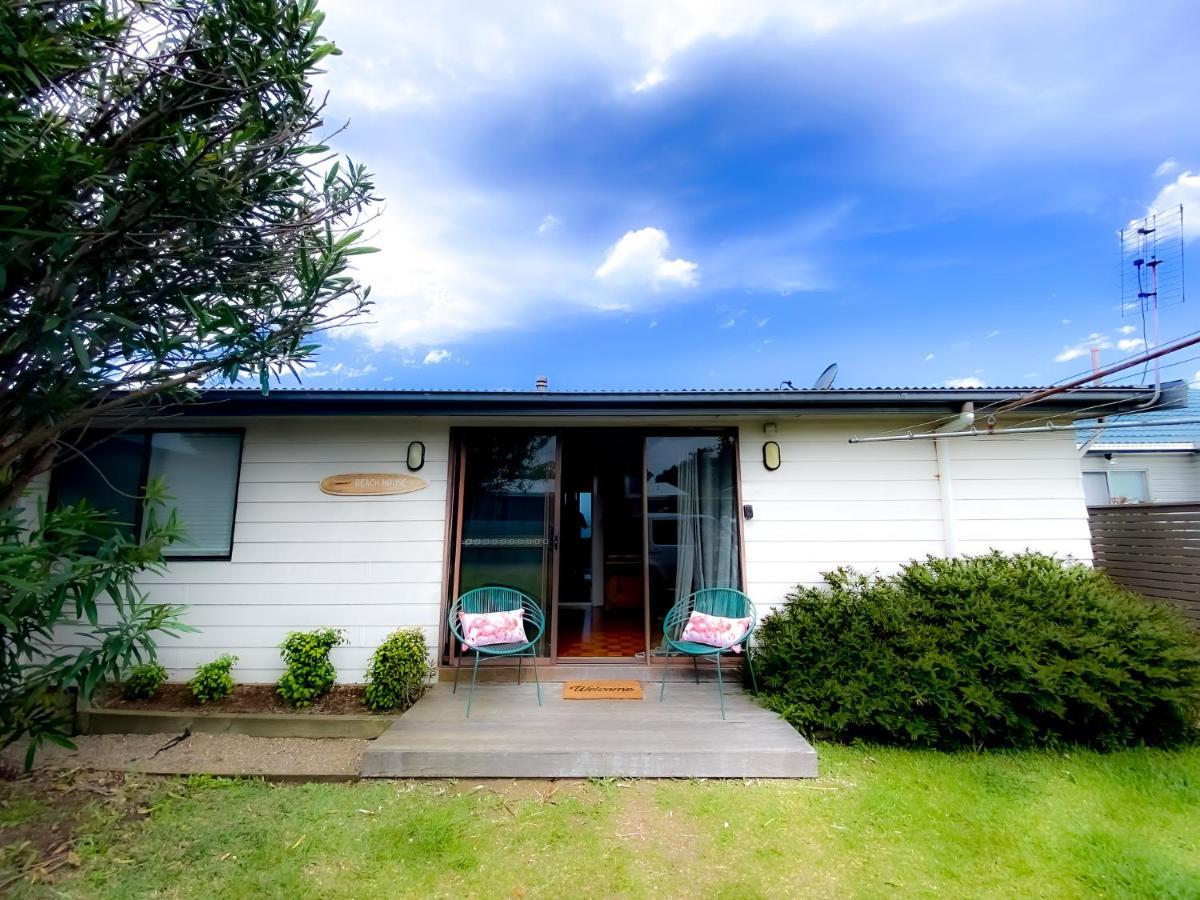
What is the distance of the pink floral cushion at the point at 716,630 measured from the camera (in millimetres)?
3697

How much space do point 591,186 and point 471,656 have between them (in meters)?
7.80

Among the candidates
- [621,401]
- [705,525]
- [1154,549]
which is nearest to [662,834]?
[705,525]

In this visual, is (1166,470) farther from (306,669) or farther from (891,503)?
(306,669)

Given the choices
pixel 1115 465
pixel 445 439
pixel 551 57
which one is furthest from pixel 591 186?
pixel 1115 465

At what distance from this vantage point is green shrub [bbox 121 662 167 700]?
3.88m

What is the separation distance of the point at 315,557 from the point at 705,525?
11.6 feet

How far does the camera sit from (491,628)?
3.80m

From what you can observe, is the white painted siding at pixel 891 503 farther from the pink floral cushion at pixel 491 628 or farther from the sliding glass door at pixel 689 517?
the pink floral cushion at pixel 491 628

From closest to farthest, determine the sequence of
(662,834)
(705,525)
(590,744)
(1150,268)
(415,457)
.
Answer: (662,834) < (590,744) < (415,457) < (705,525) < (1150,268)

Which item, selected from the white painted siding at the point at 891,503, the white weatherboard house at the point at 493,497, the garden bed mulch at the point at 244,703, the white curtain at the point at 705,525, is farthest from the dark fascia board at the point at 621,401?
the garden bed mulch at the point at 244,703

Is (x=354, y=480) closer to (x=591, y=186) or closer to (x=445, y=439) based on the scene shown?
(x=445, y=439)

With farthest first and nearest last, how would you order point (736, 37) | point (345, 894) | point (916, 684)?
1. point (736, 37)
2. point (916, 684)
3. point (345, 894)

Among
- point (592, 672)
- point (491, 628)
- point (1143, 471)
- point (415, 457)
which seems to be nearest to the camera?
point (491, 628)

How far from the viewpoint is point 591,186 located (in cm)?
846
